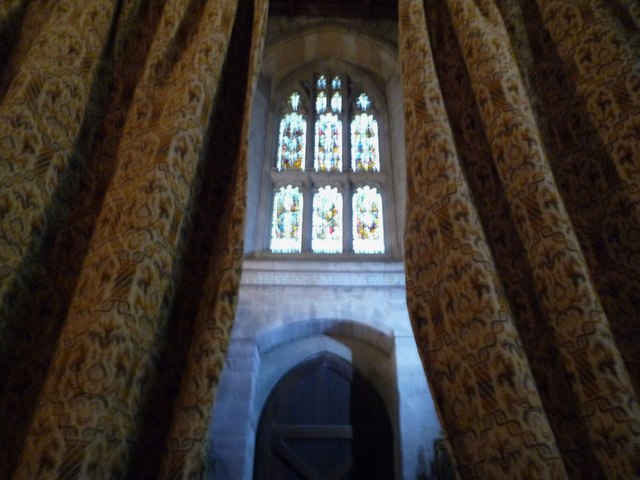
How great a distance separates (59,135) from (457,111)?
1409mm

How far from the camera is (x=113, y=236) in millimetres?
1373

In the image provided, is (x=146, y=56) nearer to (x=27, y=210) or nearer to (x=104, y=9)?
(x=104, y=9)

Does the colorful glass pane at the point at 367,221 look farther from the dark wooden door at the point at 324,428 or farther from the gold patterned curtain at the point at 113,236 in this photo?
the gold patterned curtain at the point at 113,236

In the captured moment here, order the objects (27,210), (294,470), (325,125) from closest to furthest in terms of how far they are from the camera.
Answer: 1. (27,210)
2. (294,470)
3. (325,125)

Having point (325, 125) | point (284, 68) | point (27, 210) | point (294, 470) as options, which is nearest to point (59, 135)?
point (27, 210)

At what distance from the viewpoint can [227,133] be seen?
1.98 meters

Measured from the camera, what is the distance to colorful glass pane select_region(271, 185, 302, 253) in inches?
207

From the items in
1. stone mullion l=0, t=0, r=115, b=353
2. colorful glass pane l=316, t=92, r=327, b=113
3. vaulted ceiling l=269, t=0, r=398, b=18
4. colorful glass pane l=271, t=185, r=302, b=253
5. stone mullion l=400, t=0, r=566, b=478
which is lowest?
stone mullion l=400, t=0, r=566, b=478

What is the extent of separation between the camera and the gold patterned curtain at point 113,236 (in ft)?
3.83

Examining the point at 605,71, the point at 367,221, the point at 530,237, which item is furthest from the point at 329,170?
the point at 530,237

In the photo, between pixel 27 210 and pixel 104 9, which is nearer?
pixel 27 210

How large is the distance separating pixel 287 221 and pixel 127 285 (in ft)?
13.8

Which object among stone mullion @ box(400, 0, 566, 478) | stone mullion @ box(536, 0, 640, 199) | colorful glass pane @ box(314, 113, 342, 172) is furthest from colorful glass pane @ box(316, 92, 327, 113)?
stone mullion @ box(400, 0, 566, 478)

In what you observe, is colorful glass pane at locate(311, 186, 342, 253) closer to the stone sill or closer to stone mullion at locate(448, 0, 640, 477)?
the stone sill
